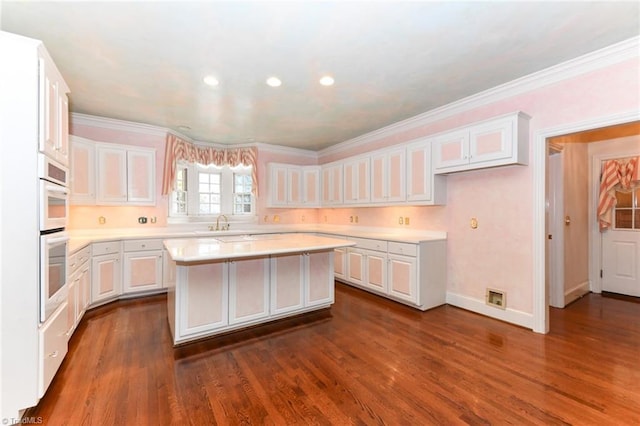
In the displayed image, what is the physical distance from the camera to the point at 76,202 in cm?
374

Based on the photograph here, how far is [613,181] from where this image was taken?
163 inches

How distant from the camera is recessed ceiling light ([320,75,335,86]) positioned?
9.70 ft

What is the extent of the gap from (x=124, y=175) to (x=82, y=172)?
49 centimetres

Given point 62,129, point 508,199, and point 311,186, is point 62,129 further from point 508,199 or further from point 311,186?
point 508,199

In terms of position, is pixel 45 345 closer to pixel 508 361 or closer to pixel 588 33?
pixel 508 361

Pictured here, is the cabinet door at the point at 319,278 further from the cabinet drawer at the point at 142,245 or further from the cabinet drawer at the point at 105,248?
the cabinet drawer at the point at 105,248

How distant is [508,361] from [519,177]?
188 centimetres

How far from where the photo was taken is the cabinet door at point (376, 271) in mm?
4016

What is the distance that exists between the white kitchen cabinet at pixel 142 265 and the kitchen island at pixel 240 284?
4.39ft

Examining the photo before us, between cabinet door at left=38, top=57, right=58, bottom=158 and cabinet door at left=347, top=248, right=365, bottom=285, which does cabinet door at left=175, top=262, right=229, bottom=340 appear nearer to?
cabinet door at left=38, top=57, right=58, bottom=158

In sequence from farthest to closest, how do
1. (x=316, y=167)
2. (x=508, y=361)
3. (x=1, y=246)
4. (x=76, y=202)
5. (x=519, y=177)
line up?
(x=316, y=167) < (x=76, y=202) < (x=519, y=177) < (x=508, y=361) < (x=1, y=246)

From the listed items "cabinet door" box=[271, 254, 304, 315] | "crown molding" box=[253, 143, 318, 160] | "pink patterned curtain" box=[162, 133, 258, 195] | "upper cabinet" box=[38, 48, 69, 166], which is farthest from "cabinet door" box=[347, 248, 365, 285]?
"upper cabinet" box=[38, 48, 69, 166]

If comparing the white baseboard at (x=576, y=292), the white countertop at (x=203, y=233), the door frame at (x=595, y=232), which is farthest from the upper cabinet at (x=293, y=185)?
the door frame at (x=595, y=232)

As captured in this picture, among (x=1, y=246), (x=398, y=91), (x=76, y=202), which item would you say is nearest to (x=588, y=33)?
(x=398, y=91)
